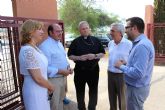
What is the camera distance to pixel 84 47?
17.1 feet

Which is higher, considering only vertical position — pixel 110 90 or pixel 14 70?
pixel 14 70

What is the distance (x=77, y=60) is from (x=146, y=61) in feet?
6.74

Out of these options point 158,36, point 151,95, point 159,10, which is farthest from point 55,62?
point 159,10

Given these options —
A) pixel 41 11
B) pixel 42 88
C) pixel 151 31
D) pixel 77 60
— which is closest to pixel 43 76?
pixel 42 88

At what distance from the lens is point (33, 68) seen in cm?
327

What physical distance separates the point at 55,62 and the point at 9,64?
786 mm

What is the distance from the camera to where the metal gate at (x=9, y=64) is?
4445 mm

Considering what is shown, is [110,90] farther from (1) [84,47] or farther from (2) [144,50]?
(2) [144,50]

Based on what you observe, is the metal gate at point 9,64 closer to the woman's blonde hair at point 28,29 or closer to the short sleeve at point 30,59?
the woman's blonde hair at point 28,29

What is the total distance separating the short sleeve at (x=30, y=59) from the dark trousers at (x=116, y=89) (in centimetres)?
213

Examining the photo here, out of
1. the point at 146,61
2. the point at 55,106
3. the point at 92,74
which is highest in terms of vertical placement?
the point at 146,61

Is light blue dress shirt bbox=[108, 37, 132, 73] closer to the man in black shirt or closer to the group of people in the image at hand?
the group of people

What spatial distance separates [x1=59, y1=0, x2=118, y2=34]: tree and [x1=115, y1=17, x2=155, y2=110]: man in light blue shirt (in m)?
27.5

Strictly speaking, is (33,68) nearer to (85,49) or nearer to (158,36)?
(85,49)
